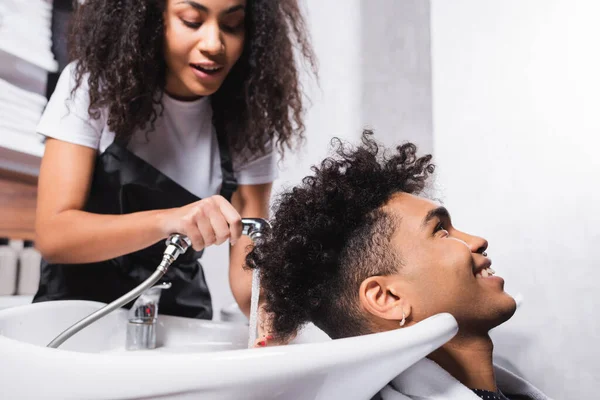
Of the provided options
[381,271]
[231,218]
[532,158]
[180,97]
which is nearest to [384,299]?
[381,271]

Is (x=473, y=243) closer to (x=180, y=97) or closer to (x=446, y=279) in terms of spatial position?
(x=446, y=279)

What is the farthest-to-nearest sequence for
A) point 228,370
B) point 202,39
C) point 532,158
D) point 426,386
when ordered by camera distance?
point 532,158 → point 202,39 → point 426,386 → point 228,370

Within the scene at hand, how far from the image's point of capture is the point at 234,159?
1.52 m

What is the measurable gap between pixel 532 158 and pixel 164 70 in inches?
38.0

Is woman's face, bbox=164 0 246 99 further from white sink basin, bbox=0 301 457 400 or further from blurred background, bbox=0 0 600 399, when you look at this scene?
white sink basin, bbox=0 301 457 400

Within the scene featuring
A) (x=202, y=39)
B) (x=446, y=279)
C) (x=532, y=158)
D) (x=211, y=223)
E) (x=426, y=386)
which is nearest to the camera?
(x=426, y=386)

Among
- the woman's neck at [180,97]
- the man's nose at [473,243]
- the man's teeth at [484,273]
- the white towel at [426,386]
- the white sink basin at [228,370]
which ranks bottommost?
the white towel at [426,386]

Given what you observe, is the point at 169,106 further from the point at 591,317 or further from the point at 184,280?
the point at 591,317

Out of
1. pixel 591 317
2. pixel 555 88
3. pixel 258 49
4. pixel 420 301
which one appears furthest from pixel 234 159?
pixel 591 317

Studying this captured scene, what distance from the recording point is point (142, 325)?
134 centimetres

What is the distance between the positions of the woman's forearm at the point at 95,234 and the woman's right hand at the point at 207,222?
0.06m

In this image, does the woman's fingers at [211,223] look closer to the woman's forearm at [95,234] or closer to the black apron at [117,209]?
the woman's forearm at [95,234]

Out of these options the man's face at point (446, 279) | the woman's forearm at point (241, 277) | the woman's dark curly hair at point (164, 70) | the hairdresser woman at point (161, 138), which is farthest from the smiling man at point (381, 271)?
the woman's dark curly hair at point (164, 70)

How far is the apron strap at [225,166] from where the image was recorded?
150 centimetres
